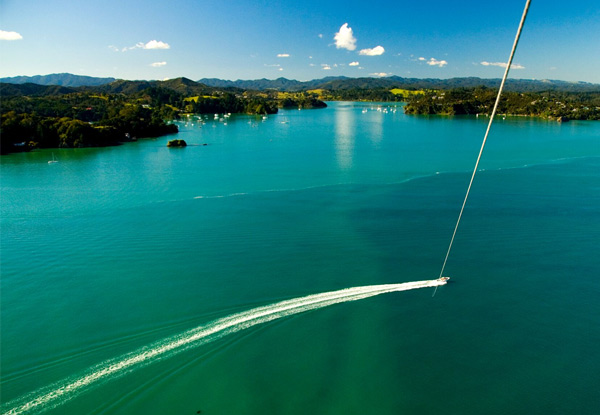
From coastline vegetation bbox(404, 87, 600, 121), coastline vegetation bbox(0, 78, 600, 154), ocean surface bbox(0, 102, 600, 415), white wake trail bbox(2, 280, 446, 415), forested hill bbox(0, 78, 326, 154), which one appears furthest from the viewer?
coastline vegetation bbox(404, 87, 600, 121)

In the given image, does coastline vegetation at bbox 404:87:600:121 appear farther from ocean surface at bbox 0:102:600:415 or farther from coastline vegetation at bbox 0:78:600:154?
ocean surface at bbox 0:102:600:415

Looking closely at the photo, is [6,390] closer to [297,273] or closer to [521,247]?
[297,273]

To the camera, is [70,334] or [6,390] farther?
[70,334]

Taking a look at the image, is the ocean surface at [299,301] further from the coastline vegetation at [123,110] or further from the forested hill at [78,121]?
the coastline vegetation at [123,110]

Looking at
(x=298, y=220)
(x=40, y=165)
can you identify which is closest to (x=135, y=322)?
(x=298, y=220)

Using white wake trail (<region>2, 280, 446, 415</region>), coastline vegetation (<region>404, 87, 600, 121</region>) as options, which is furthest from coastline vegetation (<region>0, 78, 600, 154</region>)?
white wake trail (<region>2, 280, 446, 415</region>)

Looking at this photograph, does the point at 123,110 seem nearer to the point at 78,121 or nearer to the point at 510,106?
the point at 78,121

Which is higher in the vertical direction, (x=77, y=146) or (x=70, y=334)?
(x=77, y=146)
